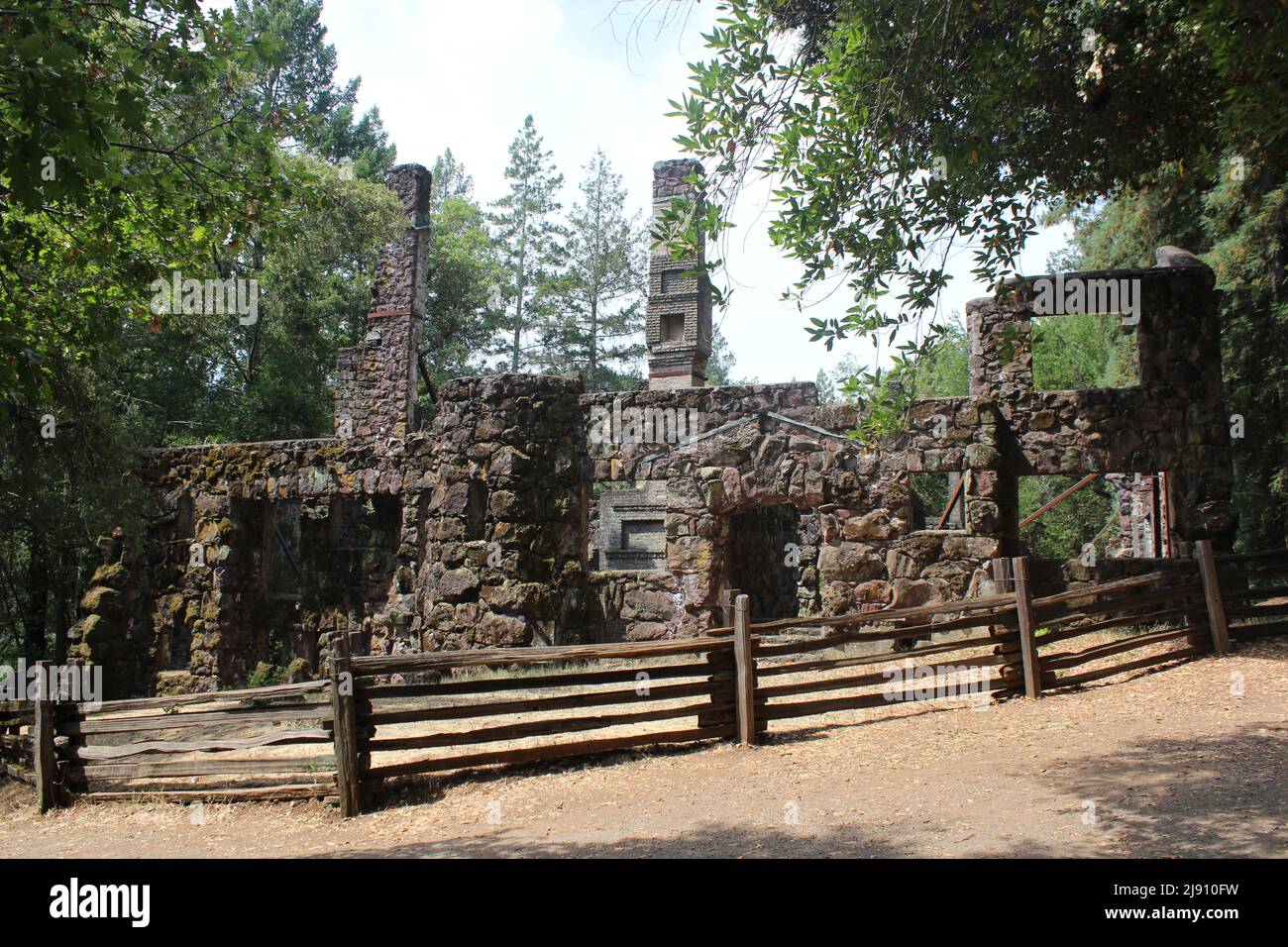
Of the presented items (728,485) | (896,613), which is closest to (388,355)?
(728,485)

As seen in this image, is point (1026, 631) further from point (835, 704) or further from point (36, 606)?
point (36, 606)

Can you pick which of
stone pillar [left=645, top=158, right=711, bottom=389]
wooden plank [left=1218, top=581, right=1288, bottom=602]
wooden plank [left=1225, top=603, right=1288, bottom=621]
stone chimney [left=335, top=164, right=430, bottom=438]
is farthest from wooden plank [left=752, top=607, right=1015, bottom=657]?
stone chimney [left=335, top=164, right=430, bottom=438]

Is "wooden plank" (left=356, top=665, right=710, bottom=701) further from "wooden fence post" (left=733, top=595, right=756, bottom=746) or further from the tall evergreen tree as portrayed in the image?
the tall evergreen tree

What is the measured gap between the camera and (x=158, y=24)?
7.25m

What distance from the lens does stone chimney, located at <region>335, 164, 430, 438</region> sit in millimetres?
18406

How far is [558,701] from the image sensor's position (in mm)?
8086

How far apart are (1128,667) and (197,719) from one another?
8441 millimetres

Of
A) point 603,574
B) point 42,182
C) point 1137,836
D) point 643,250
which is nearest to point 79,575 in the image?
point 603,574

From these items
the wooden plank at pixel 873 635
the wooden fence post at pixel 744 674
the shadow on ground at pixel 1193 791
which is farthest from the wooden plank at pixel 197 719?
the shadow on ground at pixel 1193 791

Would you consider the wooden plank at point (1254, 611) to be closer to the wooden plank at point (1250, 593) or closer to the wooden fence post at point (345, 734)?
the wooden plank at point (1250, 593)

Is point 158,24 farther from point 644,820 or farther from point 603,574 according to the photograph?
point 603,574

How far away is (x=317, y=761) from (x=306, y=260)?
59.7 feet

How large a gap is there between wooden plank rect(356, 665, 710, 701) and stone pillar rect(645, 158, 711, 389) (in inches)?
304

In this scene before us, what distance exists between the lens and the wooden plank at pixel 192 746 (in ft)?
25.5
